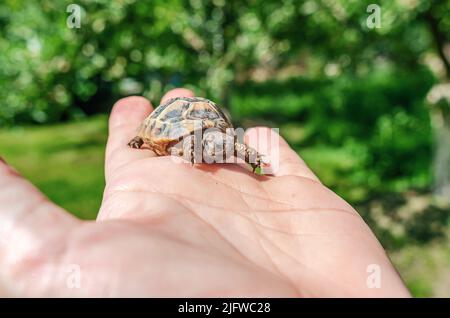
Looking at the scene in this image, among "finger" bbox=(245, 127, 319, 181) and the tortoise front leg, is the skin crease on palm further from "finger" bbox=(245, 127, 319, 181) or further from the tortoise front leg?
the tortoise front leg

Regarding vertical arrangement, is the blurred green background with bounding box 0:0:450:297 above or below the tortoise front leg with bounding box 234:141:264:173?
above

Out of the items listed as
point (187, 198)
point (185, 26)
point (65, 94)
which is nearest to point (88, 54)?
point (65, 94)

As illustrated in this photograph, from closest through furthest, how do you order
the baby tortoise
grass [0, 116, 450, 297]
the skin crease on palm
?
the skin crease on palm
the baby tortoise
grass [0, 116, 450, 297]

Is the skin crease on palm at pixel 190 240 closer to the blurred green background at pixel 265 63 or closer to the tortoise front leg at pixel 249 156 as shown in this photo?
the tortoise front leg at pixel 249 156

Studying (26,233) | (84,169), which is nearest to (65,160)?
(84,169)

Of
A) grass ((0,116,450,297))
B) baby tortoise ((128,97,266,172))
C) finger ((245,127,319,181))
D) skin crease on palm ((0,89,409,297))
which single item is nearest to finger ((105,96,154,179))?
baby tortoise ((128,97,266,172))

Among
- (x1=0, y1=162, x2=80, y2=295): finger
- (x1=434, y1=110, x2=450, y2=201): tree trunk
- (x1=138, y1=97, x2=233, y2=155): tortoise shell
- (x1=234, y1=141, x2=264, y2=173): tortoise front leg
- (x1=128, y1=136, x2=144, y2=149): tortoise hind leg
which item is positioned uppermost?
(x1=434, y1=110, x2=450, y2=201): tree trunk

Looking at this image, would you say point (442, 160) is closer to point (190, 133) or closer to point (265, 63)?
point (265, 63)
